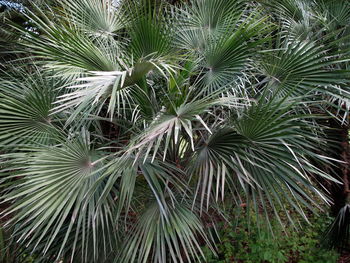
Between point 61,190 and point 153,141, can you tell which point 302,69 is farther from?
point 61,190

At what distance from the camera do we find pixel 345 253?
12.3ft

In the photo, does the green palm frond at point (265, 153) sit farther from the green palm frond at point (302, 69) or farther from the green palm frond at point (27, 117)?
the green palm frond at point (27, 117)

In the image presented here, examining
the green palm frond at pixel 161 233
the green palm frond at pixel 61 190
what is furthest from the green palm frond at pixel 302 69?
the green palm frond at pixel 61 190

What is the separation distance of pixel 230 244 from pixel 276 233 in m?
0.57

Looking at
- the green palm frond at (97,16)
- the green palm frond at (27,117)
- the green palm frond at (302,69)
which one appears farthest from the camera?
the green palm frond at (97,16)

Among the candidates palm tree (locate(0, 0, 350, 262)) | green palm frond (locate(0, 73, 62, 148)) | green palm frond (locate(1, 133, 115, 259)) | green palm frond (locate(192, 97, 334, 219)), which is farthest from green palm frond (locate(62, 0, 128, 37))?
green palm frond (locate(192, 97, 334, 219))

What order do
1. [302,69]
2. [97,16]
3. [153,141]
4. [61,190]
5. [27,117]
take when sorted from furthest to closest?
[97,16] → [27,117] → [302,69] → [61,190] → [153,141]

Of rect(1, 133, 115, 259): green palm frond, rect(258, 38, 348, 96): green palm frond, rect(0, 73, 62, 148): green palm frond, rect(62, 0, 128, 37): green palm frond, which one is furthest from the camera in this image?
rect(62, 0, 128, 37): green palm frond

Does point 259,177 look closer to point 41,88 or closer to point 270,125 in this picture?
point 270,125

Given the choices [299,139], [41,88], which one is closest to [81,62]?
[41,88]

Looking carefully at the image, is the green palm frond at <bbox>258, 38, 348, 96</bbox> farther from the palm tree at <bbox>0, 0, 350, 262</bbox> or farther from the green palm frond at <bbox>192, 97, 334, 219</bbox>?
the green palm frond at <bbox>192, 97, 334, 219</bbox>

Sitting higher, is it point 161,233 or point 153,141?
point 153,141

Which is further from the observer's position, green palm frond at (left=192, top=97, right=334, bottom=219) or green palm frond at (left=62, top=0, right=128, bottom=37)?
green palm frond at (left=62, top=0, right=128, bottom=37)

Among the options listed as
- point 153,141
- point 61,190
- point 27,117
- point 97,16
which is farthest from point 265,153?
point 97,16
